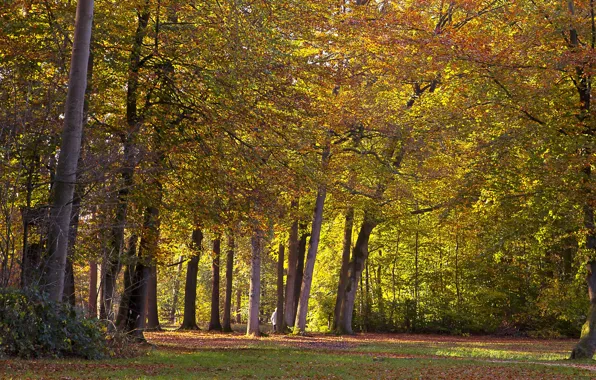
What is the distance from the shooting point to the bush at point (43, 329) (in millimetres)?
11508

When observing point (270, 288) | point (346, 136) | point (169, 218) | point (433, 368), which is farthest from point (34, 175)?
point (270, 288)

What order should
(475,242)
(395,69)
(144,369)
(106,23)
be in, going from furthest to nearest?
(475,242) → (395,69) → (106,23) → (144,369)

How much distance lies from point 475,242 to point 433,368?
22203 mm

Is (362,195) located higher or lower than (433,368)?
higher

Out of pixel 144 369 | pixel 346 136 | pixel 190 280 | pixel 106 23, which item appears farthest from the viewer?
pixel 190 280

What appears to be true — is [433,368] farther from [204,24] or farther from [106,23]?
[106,23]

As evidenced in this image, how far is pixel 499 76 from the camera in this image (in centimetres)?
1752

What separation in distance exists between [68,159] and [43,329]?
306 cm

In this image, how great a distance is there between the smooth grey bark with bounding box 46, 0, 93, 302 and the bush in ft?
2.13

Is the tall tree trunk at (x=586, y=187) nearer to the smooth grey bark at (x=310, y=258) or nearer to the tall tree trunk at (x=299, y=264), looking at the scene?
the smooth grey bark at (x=310, y=258)

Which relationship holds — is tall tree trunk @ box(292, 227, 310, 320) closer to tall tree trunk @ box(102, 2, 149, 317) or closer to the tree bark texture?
the tree bark texture

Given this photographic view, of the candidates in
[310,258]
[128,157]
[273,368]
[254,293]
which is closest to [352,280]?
[310,258]

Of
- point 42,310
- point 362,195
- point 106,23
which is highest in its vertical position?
point 106,23

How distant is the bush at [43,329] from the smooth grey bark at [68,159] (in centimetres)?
65
